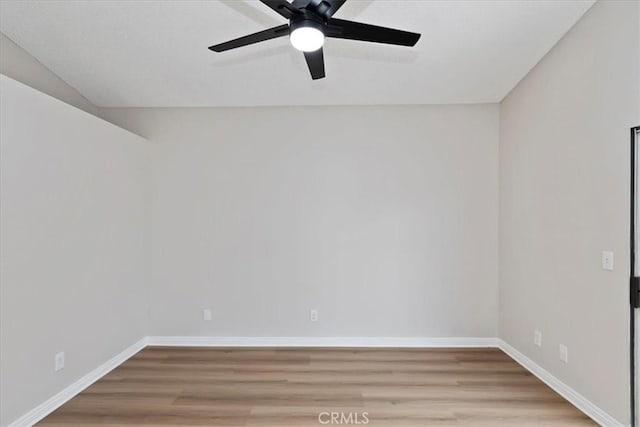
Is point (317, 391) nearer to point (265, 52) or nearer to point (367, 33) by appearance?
point (367, 33)

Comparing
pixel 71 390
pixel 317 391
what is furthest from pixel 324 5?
pixel 71 390

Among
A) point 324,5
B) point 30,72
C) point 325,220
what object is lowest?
point 325,220

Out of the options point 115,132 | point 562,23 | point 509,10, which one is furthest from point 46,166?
point 562,23

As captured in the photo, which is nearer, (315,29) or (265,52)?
(315,29)

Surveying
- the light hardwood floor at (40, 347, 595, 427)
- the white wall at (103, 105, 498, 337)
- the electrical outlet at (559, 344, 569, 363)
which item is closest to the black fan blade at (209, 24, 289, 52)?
the white wall at (103, 105, 498, 337)

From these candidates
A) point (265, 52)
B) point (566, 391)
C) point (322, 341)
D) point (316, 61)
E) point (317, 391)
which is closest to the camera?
point (316, 61)

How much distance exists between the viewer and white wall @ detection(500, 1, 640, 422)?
231 centimetres

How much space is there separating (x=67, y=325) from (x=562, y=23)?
425 centimetres

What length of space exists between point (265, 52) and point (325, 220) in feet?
5.69

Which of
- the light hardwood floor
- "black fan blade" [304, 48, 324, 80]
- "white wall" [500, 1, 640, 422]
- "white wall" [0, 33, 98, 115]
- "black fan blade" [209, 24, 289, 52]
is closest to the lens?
"black fan blade" [209, 24, 289, 52]

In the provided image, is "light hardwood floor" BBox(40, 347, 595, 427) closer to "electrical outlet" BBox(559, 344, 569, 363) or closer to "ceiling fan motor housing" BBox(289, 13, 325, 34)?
"electrical outlet" BBox(559, 344, 569, 363)

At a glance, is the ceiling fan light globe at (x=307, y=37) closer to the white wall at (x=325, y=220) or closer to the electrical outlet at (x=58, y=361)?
the white wall at (x=325, y=220)

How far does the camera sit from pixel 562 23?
273 centimetres

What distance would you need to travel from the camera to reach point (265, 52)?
3150mm
